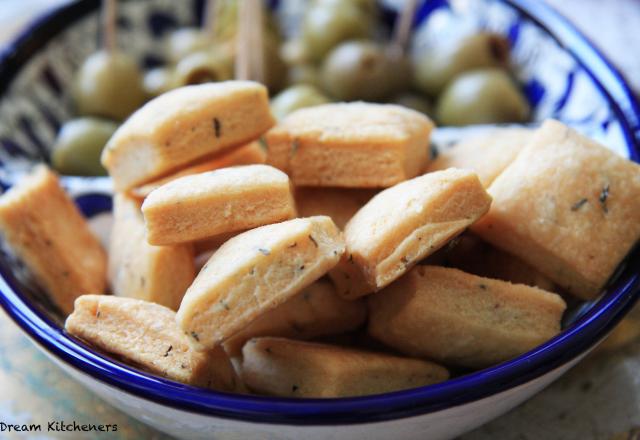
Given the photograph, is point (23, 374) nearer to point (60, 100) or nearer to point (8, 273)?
point (8, 273)

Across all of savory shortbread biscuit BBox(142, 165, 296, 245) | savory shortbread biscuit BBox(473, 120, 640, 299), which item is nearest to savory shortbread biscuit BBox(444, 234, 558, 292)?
savory shortbread biscuit BBox(473, 120, 640, 299)

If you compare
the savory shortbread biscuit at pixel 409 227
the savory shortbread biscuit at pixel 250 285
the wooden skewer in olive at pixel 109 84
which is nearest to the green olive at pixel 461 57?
the wooden skewer in olive at pixel 109 84

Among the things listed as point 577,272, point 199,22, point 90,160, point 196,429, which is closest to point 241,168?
point 196,429

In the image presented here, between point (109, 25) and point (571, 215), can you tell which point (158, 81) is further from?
point (571, 215)

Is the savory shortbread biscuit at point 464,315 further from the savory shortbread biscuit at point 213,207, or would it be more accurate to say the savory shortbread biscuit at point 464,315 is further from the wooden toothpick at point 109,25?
the wooden toothpick at point 109,25

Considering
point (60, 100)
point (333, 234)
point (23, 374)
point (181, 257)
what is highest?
point (333, 234)

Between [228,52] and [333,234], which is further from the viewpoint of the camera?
[228,52]
